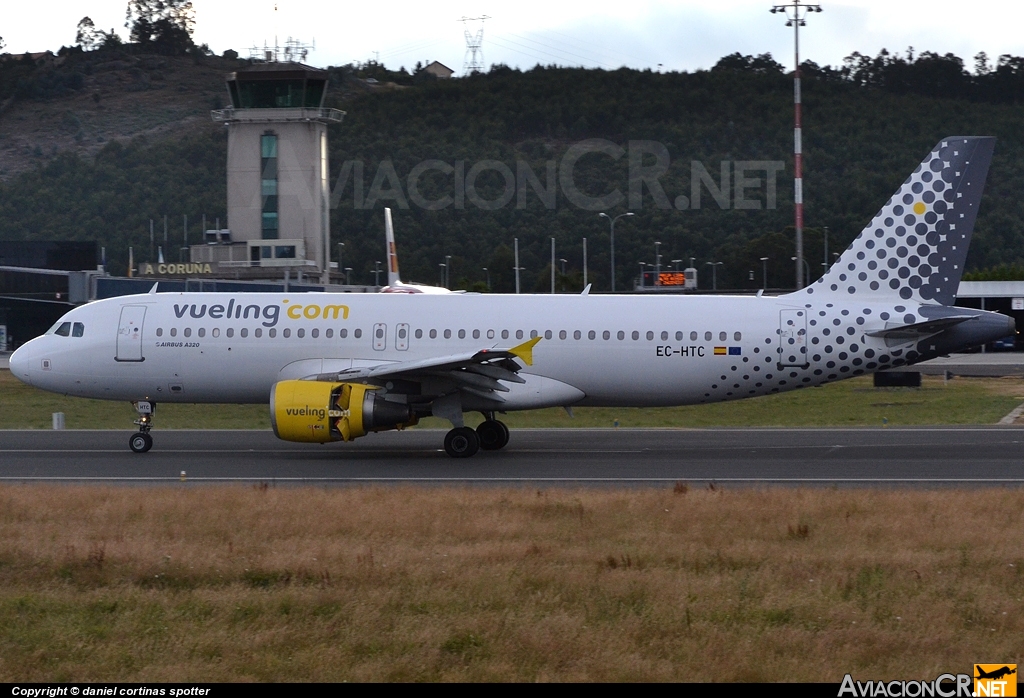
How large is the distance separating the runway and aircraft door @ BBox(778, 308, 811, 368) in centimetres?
183

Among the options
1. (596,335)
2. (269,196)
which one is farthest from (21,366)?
(269,196)

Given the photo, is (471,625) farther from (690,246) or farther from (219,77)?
(219,77)

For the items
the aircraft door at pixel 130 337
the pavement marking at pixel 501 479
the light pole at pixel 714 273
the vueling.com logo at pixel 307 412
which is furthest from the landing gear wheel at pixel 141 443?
the light pole at pixel 714 273

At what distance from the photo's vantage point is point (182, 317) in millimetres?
23719

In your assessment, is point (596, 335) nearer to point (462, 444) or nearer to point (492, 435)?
point (492, 435)

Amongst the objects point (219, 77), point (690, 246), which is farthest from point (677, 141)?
point (219, 77)

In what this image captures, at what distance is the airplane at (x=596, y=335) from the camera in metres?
23.0

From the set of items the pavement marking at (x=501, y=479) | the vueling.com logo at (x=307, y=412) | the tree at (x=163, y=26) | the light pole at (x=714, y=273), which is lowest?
the pavement marking at (x=501, y=479)

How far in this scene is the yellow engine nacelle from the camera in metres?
20.8

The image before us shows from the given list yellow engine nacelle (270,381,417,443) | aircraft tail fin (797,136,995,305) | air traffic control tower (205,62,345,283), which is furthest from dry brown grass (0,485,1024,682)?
air traffic control tower (205,62,345,283)

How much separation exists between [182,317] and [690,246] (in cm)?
7382

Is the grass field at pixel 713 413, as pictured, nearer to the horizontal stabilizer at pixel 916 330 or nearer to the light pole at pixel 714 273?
the horizontal stabilizer at pixel 916 330

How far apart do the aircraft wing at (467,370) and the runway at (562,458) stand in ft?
4.81

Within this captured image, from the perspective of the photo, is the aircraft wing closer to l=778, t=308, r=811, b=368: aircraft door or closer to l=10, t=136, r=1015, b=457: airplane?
l=10, t=136, r=1015, b=457: airplane
